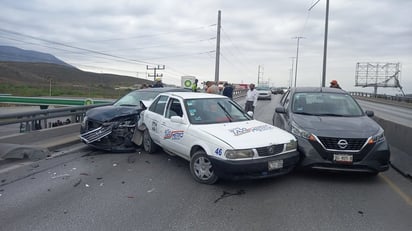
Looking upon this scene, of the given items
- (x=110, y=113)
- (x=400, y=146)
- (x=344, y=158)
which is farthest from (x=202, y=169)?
(x=400, y=146)

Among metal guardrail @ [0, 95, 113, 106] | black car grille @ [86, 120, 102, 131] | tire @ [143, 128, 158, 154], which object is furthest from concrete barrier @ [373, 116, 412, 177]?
metal guardrail @ [0, 95, 113, 106]

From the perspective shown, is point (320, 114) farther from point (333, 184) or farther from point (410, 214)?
point (410, 214)

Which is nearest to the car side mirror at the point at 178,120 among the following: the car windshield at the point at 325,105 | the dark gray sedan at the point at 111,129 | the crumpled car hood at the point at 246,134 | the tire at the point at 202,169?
the crumpled car hood at the point at 246,134

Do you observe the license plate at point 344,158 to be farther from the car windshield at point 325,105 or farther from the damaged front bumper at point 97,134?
the damaged front bumper at point 97,134

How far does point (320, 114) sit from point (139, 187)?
3987mm

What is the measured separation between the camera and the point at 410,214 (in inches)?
181

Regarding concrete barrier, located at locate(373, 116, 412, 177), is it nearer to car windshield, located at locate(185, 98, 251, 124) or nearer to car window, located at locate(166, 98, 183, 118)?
car windshield, located at locate(185, 98, 251, 124)

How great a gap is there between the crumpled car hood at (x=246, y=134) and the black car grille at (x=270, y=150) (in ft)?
0.17

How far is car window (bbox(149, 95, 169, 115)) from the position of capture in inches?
310

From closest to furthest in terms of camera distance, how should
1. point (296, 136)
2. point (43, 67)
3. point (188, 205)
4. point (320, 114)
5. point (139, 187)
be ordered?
point (188, 205)
point (139, 187)
point (296, 136)
point (320, 114)
point (43, 67)

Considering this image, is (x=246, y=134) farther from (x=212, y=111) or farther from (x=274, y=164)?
(x=212, y=111)

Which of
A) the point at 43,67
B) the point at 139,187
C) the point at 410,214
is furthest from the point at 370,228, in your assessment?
the point at 43,67

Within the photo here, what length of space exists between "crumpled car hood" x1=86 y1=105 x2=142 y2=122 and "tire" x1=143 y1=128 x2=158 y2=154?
844 millimetres

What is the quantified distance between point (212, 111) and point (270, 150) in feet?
5.63
